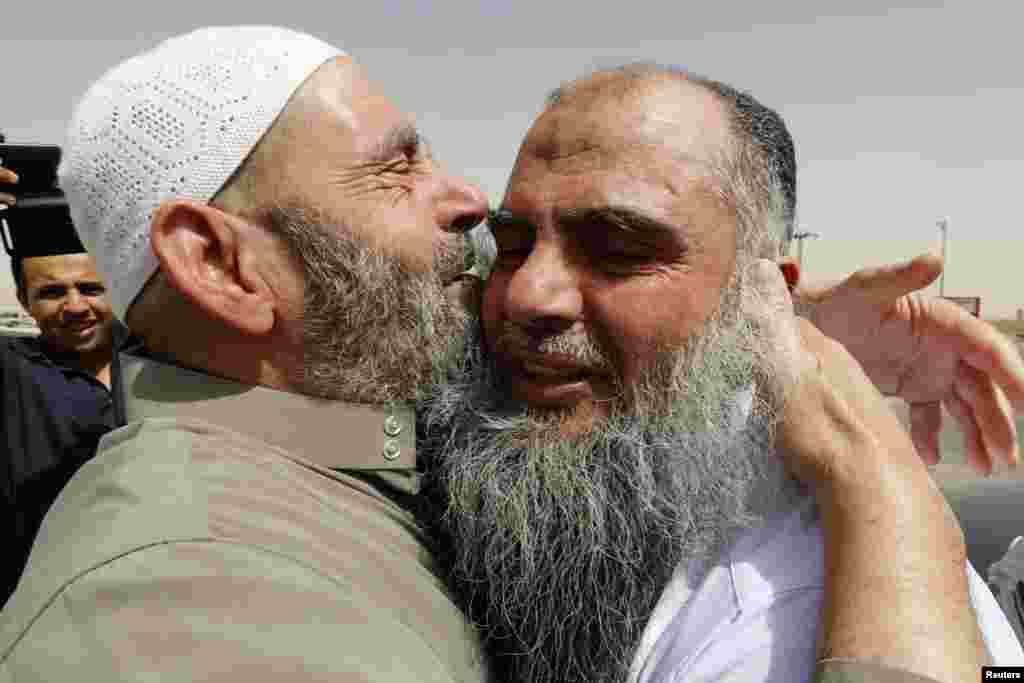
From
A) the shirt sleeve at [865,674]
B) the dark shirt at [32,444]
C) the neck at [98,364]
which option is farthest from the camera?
the neck at [98,364]

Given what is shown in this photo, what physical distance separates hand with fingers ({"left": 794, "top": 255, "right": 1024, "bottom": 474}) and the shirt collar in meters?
1.62

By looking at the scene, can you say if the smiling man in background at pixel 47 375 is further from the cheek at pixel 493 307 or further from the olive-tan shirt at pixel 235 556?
the cheek at pixel 493 307

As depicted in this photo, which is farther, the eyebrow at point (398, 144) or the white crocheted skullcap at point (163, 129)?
the eyebrow at point (398, 144)

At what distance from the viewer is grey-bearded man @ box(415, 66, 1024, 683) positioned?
70.2 inches

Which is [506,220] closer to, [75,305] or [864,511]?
[864,511]

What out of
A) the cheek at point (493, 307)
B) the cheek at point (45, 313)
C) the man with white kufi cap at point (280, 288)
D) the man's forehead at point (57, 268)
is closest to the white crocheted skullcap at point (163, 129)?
the man with white kufi cap at point (280, 288)

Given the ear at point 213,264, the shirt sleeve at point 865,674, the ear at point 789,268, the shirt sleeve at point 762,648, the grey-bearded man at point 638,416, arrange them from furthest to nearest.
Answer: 1. the ear at point 789,268
2. the ear at point 213,264
3. the grey-bearded man at point 638,416
4. the shirt sleeve at point 762,648
5. the shirt sleeve at point 865,674

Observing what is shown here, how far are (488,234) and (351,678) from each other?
151 cm

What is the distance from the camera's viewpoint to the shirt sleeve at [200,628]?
113cm

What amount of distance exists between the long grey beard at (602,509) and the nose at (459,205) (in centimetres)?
57

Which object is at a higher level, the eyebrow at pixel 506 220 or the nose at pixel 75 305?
the eyebrow at pixel 506 220

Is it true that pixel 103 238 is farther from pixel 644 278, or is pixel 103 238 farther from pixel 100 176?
pixel 644 278

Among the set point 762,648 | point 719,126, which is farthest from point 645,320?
point 762,648

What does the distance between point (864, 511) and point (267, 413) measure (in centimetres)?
132
